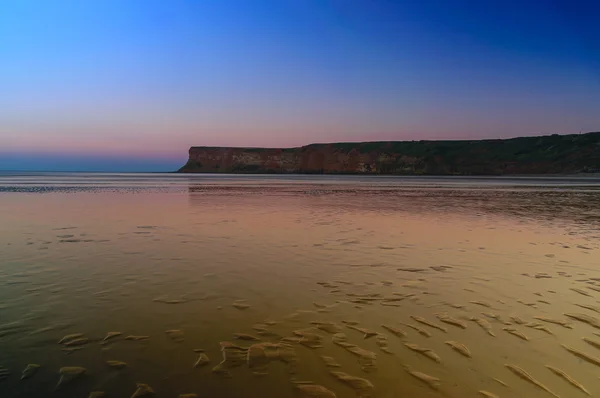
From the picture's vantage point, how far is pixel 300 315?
6.05m

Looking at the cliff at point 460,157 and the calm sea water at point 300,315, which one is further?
the cliff at point 460,157

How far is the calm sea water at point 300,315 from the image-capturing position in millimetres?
4125

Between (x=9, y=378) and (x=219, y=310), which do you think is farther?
(x=219, y=310)

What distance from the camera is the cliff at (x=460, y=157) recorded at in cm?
12675

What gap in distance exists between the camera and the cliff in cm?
12675

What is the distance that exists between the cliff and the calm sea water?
13097 centimetres

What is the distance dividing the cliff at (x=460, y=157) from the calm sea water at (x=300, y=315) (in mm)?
130969

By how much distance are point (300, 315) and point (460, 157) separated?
164m

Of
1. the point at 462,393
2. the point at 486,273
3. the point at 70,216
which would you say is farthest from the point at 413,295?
the point at 70,216

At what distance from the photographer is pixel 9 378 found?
3.98 meters

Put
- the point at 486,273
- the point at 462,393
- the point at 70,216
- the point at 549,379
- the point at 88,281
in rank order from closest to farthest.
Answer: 1. the point at 462,393
2. the point at 549,379
3. the point at 88,281
4. the point at 486,273
5. the point at 70,216

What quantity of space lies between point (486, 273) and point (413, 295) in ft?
8.65

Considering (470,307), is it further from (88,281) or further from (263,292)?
(88,281)

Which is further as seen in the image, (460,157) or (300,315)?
(460,157)
